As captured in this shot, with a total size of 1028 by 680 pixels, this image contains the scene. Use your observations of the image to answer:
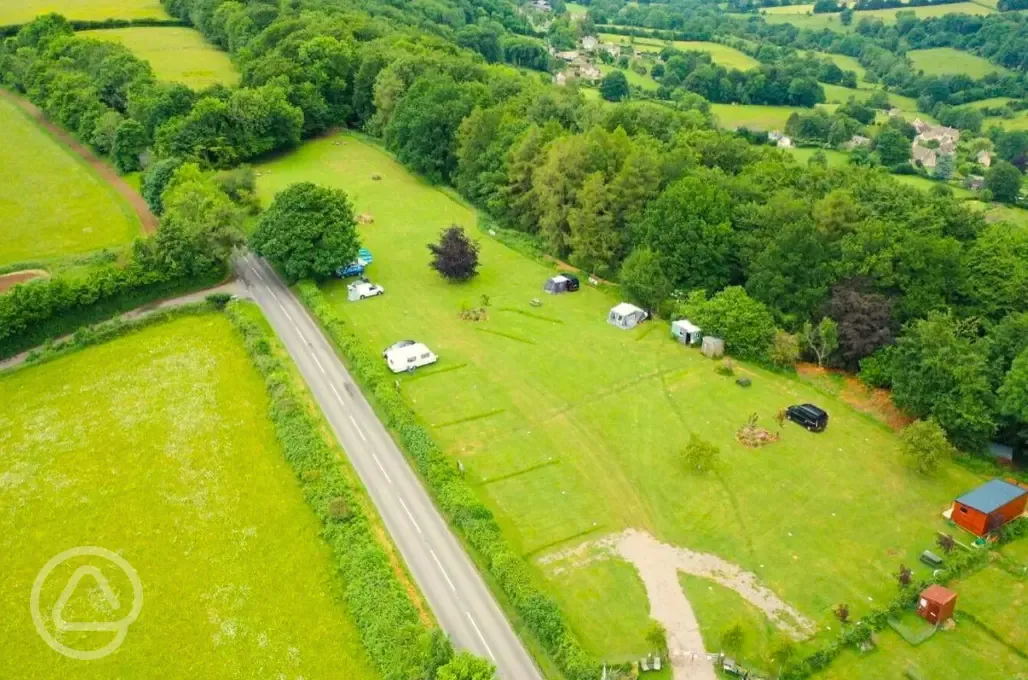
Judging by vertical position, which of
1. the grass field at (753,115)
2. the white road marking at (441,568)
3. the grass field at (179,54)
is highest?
the white road marking at (441,568)

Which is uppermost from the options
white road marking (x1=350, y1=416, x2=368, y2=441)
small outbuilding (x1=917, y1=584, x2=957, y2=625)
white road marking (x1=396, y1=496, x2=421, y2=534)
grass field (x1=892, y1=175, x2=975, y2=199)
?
small outbuilding (x1=917, y1=584, x2=957, y2=625)

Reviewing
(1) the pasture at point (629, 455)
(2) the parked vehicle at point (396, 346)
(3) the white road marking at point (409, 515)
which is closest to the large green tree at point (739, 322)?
(1) the pasture at point (629, 455)

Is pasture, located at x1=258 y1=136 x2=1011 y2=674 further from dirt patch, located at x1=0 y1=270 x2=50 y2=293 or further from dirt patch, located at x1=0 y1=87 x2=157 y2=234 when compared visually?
dirt patch, located at x1=0 y1=87 x2=157 y2=234

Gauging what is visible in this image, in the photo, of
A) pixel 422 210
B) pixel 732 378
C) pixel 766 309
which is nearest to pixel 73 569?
pixel 732 378

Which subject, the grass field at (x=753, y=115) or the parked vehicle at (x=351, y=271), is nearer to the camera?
the parked vehicle at (x=351, y=271)

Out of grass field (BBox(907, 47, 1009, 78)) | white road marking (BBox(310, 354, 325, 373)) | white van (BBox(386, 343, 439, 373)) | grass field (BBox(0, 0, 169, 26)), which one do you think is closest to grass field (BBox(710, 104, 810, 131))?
grass field (BBox(907, 47, 1009, 78))

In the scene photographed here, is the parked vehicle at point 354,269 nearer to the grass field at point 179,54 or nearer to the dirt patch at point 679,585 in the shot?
the dirt patch at point 679,585

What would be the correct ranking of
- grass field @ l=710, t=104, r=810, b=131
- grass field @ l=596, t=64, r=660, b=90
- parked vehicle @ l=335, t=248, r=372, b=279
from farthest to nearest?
grass field @ l=596, t=64, r=660, b=90
grass field @ l=710, t=104, r=810, b=131
parked vehicle @ l=335, t=248, r=372, b=279

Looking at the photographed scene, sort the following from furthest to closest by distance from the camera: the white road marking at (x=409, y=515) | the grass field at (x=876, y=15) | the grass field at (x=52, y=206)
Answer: the grass field at (x=876, y=15), the grass field at (x=52, y=206), the white road marking at (x=409, y=515)

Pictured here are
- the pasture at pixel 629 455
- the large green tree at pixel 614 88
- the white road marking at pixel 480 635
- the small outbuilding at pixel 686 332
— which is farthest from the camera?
the large green tree at pixel 614 88
